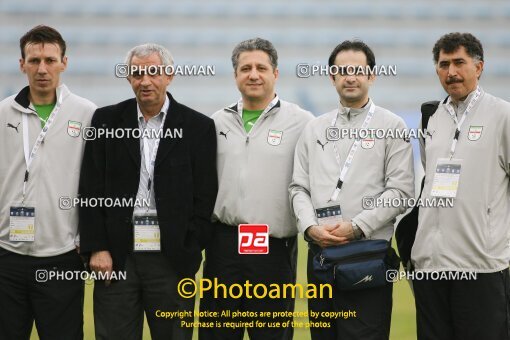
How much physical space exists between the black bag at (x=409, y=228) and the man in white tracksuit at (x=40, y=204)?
5.06ft

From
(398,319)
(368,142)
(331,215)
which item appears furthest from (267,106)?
(398,319)

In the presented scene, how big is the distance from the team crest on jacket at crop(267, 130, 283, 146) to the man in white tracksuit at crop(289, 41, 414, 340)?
0.15m

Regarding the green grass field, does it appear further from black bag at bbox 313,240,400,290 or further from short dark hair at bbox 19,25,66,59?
short dark hair at bbox 19,25,66,59

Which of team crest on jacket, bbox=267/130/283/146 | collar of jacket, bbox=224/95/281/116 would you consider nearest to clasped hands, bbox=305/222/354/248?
team crest on jacket, bbox=267/130/283/146

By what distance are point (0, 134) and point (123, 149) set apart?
582 millimetres

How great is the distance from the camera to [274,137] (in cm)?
373

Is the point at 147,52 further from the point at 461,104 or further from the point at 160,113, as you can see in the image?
the point at 461,104

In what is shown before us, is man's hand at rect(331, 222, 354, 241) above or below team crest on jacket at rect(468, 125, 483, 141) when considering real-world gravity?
below

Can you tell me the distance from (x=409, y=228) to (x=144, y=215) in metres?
1.26

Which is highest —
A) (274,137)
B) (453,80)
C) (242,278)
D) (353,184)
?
(453,80)

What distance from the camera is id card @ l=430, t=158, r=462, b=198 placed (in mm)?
3352

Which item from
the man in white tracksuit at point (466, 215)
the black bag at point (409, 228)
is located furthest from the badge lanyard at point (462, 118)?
the black bag at point (409, 228)

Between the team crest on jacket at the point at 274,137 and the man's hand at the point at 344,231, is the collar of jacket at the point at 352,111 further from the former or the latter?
the man's hand at the point at 344,231

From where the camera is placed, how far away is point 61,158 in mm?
A: 3578
